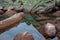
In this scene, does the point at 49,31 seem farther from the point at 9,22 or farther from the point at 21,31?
the point at 9,22

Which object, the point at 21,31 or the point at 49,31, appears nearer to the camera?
the point at 49,31

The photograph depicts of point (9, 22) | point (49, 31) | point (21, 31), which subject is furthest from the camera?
point (9, 22)

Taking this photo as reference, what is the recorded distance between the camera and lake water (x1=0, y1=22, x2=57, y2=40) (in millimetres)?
3919

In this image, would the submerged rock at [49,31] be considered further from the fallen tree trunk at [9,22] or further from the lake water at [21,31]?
the fallen tree trunk at [9,22]

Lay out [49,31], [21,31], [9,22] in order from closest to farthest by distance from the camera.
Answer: [49,31] → [21,31] → [9,22]

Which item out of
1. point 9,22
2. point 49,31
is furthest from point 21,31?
point 49,31

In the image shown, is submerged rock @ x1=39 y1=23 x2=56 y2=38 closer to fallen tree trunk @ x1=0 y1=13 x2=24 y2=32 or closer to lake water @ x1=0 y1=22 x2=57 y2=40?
lake water @ x1=0 y1=22 x2=57 y2=40

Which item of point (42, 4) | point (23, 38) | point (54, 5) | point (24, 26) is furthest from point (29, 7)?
point (23, 38)

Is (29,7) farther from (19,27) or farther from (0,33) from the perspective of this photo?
(0,33)

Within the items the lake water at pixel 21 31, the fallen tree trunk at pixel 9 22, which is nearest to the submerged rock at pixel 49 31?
the lake water at pixel 21 31

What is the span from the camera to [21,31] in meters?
4.18

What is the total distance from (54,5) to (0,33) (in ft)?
9.05

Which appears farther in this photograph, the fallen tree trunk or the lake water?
the fallen tree trunk

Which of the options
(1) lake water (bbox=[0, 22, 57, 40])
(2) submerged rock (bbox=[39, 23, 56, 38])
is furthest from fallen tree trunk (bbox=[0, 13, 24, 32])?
(2) submerged rock (bbox=[39, 23, 56, 38])
